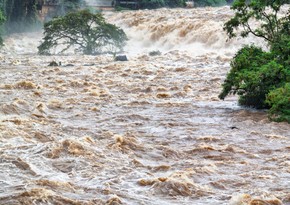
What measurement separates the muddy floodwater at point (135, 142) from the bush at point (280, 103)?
0.66ft

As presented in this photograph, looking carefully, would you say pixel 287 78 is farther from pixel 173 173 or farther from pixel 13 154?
pixel 13 154

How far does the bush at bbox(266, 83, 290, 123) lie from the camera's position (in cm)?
1184

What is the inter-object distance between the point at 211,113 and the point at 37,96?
4644mm

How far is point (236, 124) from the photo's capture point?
1197cm

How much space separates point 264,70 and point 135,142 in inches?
152

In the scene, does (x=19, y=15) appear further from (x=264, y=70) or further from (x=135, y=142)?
(x=135, y=142)

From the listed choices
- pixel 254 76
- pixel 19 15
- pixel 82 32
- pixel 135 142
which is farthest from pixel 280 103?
pixel 19 15

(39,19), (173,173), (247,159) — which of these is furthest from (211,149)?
(39,19)

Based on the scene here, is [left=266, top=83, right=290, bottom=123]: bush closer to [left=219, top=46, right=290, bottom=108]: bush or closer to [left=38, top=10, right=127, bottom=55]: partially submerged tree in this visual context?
[left=219, top=46, right=290, bottom=108]: bush

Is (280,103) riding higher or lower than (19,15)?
higher

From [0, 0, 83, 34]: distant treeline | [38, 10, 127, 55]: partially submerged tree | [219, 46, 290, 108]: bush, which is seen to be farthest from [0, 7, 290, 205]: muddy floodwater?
[0, 0, 83, 34]: distant treeline

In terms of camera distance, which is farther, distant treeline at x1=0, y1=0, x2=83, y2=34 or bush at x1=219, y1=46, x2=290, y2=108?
distant treeline at x1=0, y1=0, x2=83, y2=34

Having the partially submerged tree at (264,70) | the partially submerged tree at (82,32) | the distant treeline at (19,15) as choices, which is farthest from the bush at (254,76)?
the distant treeline at (19,15)

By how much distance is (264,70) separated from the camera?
12.8 metres
